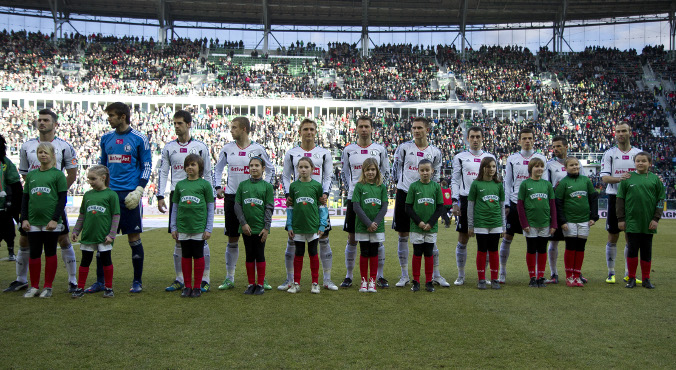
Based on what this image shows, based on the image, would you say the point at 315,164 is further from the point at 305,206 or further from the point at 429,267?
the point at 429,267

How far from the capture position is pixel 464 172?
796 centimetres

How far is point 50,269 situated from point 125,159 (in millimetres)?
1598

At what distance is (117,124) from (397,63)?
137ft

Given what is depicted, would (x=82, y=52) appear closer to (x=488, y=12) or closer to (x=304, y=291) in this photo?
(x=488, y=12)

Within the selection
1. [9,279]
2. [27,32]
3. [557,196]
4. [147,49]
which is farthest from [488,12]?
[9,279]

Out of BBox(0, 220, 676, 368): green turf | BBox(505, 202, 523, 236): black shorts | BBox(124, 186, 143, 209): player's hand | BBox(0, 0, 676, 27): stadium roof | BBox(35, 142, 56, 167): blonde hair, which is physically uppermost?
BBox(0, 0, 676, 27): stadium roof

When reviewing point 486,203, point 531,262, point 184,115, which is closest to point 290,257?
point 184,115

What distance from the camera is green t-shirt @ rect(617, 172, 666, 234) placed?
24.7 feet

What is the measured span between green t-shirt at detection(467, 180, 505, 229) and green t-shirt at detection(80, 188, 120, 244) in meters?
4.58

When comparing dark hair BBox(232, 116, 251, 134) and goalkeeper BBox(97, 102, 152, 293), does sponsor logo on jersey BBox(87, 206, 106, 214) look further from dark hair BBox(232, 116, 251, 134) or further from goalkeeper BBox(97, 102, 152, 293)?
dark hair BBox(232, 116, 251, 134)

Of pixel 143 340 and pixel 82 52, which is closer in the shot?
pixel 143 340

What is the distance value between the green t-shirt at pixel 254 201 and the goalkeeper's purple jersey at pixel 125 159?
1346mm

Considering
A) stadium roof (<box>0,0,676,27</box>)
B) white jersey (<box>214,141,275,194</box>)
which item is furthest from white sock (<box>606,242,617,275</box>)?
stadium roof (<box>0,0,676,27</box>)

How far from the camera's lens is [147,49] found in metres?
46.0
